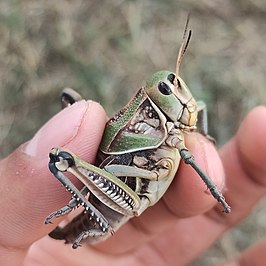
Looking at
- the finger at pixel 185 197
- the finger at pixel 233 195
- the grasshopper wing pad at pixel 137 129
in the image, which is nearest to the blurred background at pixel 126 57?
the finger at pixel 233 195

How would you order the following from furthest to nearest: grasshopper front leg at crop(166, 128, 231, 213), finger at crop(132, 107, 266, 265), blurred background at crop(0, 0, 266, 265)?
blurred background at crop(0, 0, 266, 265) < finger at crop(132, 107, 266, 265) < grasshopper front leg at crop(166, 128, 231, 213)

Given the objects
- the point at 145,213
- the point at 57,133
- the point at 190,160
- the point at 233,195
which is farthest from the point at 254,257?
the point at 57,133

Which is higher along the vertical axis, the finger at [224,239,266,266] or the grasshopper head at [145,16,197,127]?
the grasshopper head at [145,16,197,127]

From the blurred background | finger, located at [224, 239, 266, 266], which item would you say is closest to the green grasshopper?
finger, located at [224, 239, 266, 266]

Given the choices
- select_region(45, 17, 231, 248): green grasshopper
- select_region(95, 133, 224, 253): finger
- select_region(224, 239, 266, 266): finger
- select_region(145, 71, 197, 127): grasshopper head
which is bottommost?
select_region(224, 239, 266, 266): finger

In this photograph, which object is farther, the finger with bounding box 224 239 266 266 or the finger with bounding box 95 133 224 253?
the finger with bounding box 224 239 266 266

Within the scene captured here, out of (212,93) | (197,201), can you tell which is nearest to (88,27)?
(212,93)

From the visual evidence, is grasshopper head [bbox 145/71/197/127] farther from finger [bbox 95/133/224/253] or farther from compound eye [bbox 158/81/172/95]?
finger [bbox 95/133/224/253]

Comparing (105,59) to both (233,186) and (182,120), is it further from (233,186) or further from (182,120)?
(182,120)
